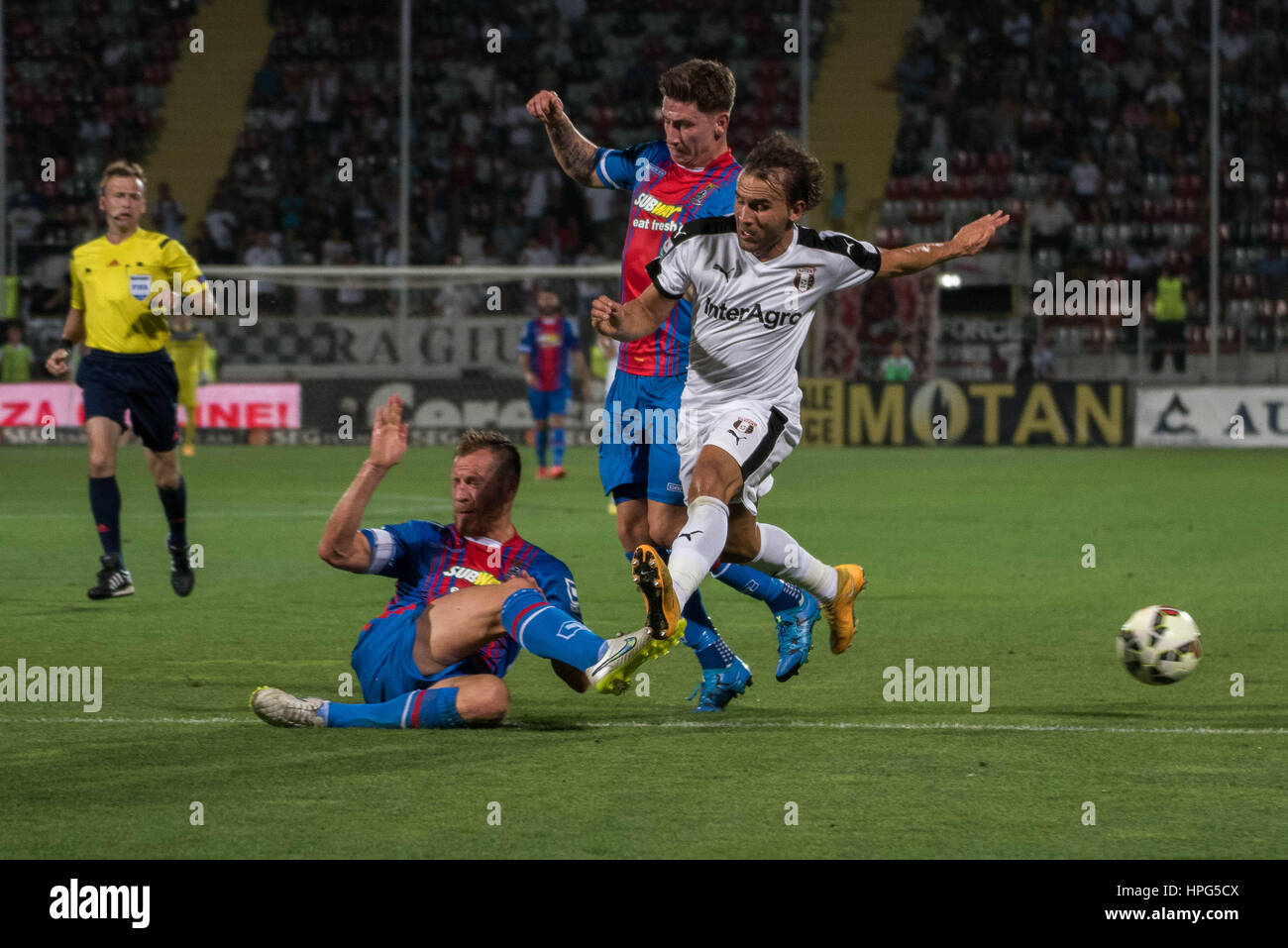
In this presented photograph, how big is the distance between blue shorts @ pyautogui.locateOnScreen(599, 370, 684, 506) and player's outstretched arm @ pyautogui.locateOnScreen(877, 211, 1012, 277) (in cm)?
90

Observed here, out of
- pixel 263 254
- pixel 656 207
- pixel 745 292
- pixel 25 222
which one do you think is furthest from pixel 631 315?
pixel 25 222

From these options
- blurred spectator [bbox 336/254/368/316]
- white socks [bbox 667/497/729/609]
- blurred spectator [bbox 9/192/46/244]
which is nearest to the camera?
white socks [bbox 667/497/729/609]

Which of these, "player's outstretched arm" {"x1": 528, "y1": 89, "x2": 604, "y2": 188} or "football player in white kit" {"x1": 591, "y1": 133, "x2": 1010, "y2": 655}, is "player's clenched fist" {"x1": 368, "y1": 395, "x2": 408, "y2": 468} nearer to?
"football player in white kit" {"x1": 591, "y1": 133, "x2": 1010, "y2": 655}

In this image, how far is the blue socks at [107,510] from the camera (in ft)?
32.0

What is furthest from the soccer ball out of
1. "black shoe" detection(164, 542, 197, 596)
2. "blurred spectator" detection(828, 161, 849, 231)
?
"blurred spectator" detection(828, 161, 849, 231)

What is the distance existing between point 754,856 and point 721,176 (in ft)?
10.9

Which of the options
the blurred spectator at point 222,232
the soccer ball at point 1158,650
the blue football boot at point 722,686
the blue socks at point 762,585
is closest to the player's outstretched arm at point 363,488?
the blue football boot at point 722,686

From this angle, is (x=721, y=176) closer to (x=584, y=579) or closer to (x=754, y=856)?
(x=754, y=856)

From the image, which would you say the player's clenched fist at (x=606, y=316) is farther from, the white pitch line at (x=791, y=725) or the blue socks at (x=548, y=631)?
the white pitch line at (x=791, y=725)

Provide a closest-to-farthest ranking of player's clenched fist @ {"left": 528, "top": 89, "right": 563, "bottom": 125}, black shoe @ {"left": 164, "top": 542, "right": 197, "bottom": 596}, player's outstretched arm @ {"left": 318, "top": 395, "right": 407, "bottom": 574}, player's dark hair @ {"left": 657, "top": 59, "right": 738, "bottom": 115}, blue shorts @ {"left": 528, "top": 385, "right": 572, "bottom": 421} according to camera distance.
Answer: player's outstretched arm @ {"left": 318, "top": 395, "right": 407, "bottom": 574}, player's dark hair @ {"left": 657, "top": 59, "right": 738, "bottom": 115}, player's clenched fist @ {"left": 528, "top": 89, "right": 563, "bottom": 125}, black shoe @ {"left": 164, "top": 542, "right": 197, "bottom": 596}, blue shorts @ {"left": 528, "top": 385, "right": 572, "bottom": 421}

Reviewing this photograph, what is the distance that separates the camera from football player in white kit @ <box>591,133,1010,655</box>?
633cm

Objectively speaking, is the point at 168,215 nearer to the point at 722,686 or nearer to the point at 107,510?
the point at 107,510

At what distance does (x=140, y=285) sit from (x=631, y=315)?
4.35m

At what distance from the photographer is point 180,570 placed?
32.6 feet
